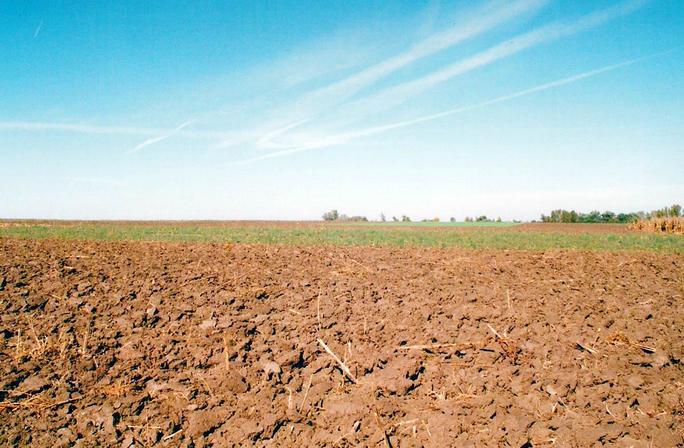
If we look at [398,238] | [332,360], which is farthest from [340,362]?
[398,238]

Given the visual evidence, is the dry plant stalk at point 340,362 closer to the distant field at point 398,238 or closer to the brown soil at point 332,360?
the brown soil at point 332,360

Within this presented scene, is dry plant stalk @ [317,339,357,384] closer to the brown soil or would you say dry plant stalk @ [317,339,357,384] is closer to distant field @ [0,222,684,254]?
the brown soil

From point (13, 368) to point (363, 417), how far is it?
15.3 ft

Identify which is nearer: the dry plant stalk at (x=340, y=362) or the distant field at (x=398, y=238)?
the dry plant stalk at (x=340, y=362)

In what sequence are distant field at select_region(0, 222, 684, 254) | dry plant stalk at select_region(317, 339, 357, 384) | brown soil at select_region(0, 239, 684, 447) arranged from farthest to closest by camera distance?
distant field at select_region(0, 222, 684, 254) → dry plant stalk at select_region(317, 339, 357, 384) → brown soil at select_region(0, 239, 684, 447)

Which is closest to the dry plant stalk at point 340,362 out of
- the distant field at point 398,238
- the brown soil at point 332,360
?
the brown soil at point 332,360

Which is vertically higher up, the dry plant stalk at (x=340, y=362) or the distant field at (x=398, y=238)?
the distant field at (x=398, y=238)

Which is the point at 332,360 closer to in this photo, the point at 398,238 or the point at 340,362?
the point at 340,362

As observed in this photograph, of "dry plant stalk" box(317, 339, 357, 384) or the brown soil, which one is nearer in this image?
the brown soil

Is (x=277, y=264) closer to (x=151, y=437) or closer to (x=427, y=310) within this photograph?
(x=427, y=310)

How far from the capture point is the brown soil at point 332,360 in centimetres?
422

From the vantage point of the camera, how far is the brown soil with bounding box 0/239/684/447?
4223 millimetres

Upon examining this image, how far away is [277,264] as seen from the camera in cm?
1034

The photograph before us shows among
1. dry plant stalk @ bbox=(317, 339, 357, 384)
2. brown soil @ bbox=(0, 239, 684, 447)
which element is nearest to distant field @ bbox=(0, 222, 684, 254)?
brown soil @ bbox=(0, 239, 684, 447)
